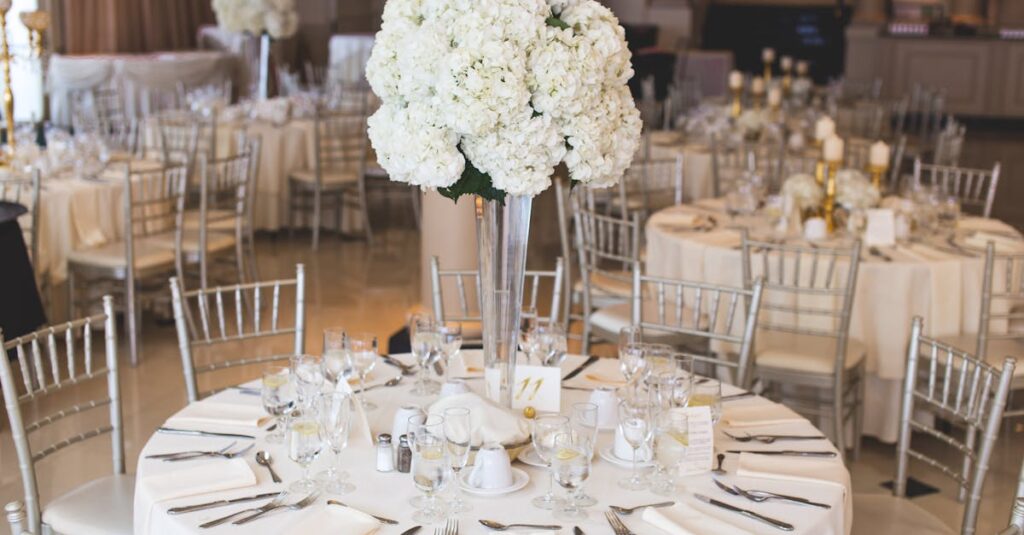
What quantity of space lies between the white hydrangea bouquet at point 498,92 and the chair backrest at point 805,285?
202cm

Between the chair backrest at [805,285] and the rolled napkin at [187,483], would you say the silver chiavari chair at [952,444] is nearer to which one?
the chair backrest at [805,285]

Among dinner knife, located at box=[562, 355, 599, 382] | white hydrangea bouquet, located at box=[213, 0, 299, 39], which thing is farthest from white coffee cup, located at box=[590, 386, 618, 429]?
white hydrangea bouquet, located at box=[213, 0, 299, 39]

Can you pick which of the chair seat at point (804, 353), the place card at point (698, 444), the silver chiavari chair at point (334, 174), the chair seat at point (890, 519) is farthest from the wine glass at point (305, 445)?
the silver chiavari chair at point (334, 174)

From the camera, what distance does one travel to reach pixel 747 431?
2768mm

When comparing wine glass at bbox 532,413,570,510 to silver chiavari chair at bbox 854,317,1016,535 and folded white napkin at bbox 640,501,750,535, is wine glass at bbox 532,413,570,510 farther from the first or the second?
silver chiavari chair at bbox 854,317,1016,535

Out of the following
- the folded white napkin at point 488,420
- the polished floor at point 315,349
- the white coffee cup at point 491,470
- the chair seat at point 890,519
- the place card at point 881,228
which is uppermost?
the place card at point 881,228

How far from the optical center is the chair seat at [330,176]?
27.4 ft

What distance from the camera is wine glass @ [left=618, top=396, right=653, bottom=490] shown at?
242cm

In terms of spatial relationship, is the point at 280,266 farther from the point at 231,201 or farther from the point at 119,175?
the point at 119,175

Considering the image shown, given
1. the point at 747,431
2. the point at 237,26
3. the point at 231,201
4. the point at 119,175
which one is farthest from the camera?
the point at 237,26

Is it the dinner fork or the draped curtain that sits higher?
the draped curtain

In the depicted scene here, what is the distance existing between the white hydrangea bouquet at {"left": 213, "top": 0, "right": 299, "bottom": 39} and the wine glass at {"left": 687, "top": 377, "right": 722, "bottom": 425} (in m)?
7.07

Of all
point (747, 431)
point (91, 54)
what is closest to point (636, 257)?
point (747, 431)

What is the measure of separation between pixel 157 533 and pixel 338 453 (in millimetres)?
389
